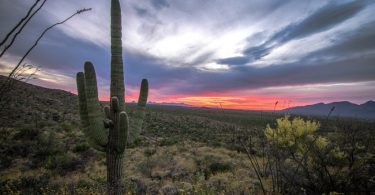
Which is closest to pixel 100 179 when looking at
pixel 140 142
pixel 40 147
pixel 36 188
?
pixel 36 188

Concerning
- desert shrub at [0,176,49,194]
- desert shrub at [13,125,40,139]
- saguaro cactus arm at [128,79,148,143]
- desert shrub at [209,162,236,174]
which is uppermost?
saguaro cactus arm at [128,79,148,143]

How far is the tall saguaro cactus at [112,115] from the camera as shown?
5164mm

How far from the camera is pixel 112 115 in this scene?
5.30 m

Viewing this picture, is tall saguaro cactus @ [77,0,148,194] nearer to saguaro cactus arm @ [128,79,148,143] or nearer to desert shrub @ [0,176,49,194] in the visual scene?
saguaro cactus arm @ [128,79,148,143]

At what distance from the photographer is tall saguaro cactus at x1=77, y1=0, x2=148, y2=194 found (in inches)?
203

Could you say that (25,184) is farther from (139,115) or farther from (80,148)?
(80,148)

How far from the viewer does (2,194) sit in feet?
20.5

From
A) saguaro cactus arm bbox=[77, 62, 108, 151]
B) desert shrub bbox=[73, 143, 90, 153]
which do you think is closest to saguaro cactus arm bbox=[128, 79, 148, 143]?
saguaro cactus arm bbox=[77, 62, 108, 151]

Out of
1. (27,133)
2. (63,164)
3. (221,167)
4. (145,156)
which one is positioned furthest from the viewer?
(27,133)

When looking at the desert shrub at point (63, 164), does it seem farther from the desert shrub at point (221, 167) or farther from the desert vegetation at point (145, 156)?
the desert shrub at point (221, 167)

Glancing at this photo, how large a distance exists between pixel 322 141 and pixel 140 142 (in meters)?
13.1

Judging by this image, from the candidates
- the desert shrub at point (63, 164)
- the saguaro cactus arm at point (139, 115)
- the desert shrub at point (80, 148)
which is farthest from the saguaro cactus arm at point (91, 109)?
the desert shrub at point (80, 148)

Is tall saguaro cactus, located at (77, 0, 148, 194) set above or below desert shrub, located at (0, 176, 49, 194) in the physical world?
above

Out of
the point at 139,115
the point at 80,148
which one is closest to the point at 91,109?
the point at 139,115
